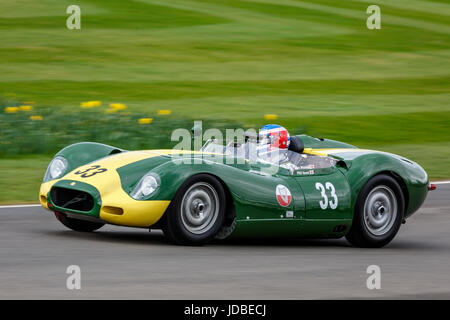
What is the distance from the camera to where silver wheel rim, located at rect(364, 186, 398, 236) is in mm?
9336

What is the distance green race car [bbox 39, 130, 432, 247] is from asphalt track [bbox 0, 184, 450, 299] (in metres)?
0.21

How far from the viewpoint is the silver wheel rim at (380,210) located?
9336 millimetres

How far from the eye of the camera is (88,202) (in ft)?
27.3

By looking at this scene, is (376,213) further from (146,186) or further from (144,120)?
(144,120)

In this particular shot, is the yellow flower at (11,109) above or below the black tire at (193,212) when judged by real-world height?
above

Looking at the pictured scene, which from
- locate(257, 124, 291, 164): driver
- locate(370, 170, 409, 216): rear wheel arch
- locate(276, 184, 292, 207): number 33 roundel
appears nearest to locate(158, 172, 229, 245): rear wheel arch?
locate(276, 184, 292, 207): number 33 roundel

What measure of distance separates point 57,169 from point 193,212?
1.56 meters

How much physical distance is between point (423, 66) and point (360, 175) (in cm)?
1896

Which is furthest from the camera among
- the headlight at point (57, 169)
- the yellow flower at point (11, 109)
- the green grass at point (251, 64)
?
the green grass at point (251, 64)

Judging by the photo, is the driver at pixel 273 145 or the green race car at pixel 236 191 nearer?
the green race car at pixel 236 191

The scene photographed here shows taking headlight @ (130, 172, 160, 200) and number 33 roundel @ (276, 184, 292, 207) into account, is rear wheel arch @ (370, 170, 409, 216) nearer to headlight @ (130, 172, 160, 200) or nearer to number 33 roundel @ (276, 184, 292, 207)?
Answer: number 33 roundel @ (276, 184, 292, 207)

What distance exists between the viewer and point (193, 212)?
8219 millimetres

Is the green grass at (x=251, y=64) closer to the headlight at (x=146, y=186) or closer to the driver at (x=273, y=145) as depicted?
the driver at (x=273, y=145)

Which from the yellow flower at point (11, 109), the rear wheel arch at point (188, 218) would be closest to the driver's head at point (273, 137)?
the rear wheel arch at point (188, 218)
